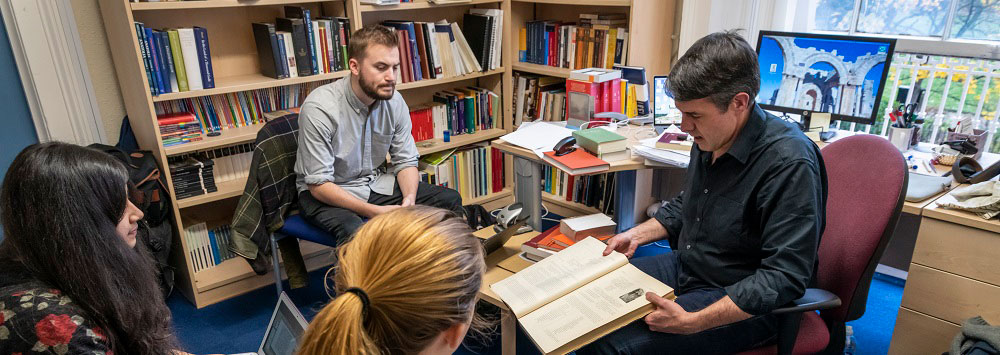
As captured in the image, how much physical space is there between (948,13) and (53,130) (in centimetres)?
372

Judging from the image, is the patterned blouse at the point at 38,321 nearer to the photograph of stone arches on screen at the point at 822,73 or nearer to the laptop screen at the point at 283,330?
the laptop screen at the point at 283,330

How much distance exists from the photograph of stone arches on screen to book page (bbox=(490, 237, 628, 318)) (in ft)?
4.04

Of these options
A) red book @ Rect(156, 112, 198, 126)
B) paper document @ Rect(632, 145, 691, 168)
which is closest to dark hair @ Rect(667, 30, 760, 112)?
paper document @ Rect(632, 145, 691, 168)

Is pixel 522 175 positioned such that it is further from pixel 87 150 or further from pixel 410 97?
pixel 87 150

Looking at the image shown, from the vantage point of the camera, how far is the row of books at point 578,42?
3025 mm

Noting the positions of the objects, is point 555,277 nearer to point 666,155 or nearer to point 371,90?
point 666,155

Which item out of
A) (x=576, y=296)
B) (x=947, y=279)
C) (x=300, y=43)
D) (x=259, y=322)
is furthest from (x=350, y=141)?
(x=947, y=279)

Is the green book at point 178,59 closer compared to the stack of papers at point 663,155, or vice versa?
the stack of papers at point 663,155

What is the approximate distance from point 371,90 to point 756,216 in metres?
1.50

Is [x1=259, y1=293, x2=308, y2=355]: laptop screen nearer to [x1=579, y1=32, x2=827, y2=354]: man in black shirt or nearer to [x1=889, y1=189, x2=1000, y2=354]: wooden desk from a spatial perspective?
[x1=579, y1=32, x2=827, y2=354]: man in black shirt

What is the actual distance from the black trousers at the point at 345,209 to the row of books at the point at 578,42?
1060 mm

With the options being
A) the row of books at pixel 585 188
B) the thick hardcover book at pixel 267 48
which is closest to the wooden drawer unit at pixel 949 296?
the row of books at pixel 585 188

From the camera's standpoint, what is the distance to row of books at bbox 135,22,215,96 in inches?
90.0

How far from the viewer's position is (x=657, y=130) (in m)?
2.56
